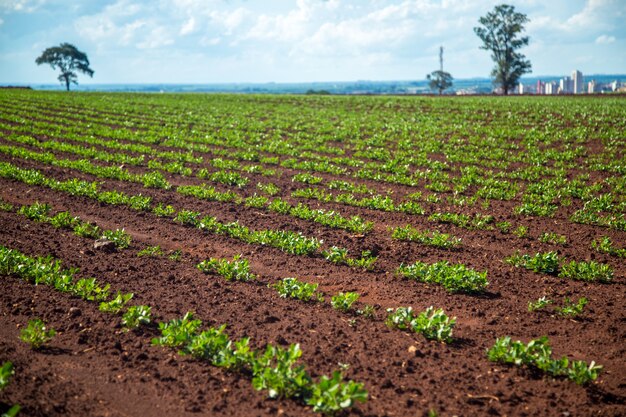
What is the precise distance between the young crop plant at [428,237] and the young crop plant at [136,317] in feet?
18.5

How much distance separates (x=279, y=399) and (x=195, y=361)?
4.05 feet

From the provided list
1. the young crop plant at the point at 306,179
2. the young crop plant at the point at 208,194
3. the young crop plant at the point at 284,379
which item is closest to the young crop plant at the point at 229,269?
the young crop plant at the point at 284,379

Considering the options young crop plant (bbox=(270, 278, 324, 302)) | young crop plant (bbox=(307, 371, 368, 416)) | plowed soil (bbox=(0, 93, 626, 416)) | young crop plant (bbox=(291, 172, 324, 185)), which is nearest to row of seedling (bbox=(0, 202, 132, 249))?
plowed soil (bbox=(0, 93, 626, 416))

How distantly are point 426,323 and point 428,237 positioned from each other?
4041 millimetres

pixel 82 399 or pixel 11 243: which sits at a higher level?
pixel 11 243

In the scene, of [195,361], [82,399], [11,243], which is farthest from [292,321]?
[11,243]

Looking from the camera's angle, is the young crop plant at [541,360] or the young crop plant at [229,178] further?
the young crop plant at [229,178]

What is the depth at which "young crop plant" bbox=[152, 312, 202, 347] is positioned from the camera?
19.4ft

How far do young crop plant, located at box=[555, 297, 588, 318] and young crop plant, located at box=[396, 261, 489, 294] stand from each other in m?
1.13

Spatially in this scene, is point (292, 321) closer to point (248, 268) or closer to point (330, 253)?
point (248, 268)

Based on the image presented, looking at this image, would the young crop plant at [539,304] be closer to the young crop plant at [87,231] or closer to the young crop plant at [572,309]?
the young crop plant at [572,309]

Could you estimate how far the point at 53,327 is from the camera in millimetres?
6469

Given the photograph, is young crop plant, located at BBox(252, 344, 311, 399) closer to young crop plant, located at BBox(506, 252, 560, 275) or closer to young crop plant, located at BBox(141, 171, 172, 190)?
young crop plant, located at BBox(506, 252, 560, 275)

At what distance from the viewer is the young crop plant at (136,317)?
6398 mm
